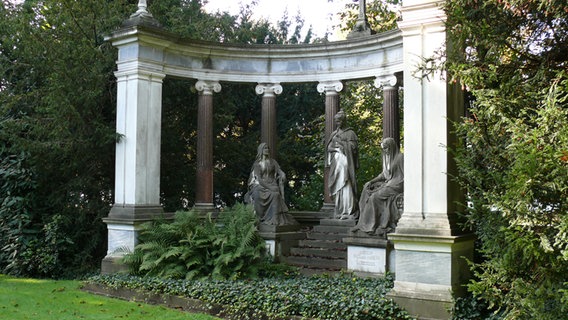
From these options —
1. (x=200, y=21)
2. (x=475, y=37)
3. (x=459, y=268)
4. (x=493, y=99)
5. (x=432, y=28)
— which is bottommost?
(x=459, y=268)

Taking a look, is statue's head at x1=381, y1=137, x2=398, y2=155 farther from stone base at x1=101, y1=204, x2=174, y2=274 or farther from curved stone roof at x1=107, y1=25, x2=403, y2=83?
stone base at x1=101, y1=204, x2=174, y2=274

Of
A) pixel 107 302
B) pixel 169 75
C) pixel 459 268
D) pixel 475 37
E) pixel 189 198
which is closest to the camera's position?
pixel 475 37

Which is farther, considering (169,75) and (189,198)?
(189,198)

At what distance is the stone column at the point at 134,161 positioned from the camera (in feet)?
43.7

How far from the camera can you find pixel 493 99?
6.55 m

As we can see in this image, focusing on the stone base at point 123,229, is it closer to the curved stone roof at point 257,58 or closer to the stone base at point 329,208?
the curved stone roof at point 257,58

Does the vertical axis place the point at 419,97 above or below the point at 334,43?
below

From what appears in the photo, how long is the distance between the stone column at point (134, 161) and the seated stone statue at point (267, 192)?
2.39 meters

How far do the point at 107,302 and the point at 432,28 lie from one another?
7755 mm

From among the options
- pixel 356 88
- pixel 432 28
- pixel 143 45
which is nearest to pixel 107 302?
pixel 143 45

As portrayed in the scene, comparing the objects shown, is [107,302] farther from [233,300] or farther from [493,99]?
[493,99]

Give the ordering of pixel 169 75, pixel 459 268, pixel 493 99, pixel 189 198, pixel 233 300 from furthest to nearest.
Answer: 1. pixel 189 198
2. pixel 169 75
3. pixel 233 300
4. pixel 459 268
5. pixel 493 99

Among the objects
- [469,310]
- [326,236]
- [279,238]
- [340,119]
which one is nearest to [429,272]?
[469,310]

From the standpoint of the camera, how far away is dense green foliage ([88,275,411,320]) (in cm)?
877
